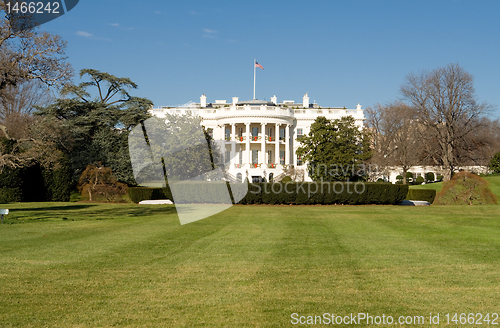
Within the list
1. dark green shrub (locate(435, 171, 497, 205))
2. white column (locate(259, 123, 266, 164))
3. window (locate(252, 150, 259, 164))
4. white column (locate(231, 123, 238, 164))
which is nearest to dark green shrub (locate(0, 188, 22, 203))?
dark green shrub (locate(435, 171, 497, 205))

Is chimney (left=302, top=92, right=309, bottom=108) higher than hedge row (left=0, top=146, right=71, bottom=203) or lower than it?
higher

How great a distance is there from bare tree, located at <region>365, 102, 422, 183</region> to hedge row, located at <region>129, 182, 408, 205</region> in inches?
720

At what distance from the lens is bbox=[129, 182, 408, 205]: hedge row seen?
31297 mm

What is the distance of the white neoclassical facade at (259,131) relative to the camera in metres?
60.8

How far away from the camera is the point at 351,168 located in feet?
144

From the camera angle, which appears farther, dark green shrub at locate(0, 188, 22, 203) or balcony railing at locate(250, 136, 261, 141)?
balcony railing at locate(250, 136, 261, 141)

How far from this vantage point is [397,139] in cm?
5462

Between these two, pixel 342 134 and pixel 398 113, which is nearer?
pixel 342 134

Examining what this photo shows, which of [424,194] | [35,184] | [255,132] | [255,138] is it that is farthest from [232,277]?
[255,132]

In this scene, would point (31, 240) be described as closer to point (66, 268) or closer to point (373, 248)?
point (66, 268)

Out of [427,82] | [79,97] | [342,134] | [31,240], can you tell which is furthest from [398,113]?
[31,240]

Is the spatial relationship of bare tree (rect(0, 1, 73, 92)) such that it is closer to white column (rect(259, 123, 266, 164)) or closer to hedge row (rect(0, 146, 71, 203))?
hedge row (rect(0, 146, 71, 203))

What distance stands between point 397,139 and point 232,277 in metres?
51.2

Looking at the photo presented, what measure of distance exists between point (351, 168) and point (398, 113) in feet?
52.5
